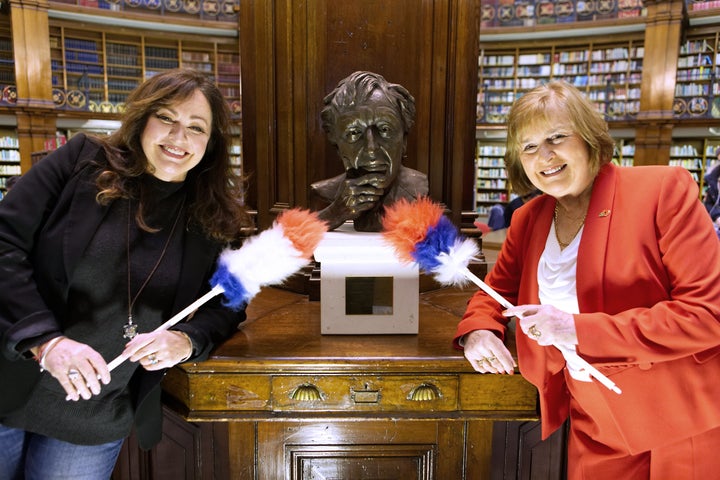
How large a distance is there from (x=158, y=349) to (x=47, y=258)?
33 cm

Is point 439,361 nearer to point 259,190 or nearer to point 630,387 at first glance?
point 630,387

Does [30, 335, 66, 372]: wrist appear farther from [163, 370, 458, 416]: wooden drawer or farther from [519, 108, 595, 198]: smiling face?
[519, 108, 595, 198]: smiling face

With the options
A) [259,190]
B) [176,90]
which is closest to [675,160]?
[259,190]

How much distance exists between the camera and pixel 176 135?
1274 mm

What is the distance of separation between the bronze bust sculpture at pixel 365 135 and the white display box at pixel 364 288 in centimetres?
16

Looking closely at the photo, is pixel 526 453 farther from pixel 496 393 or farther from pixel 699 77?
pixel 699 77

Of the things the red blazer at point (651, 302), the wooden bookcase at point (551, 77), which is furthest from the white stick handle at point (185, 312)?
the wooden bookcase at point (551, 77)

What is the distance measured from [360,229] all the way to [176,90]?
827mm

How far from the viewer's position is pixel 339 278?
156 cm

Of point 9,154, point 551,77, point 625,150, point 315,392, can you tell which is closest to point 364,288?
point 315,392

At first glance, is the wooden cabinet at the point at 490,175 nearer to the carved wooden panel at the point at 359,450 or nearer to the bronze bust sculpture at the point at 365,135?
the bronze bust sculpture at the point at 365,135

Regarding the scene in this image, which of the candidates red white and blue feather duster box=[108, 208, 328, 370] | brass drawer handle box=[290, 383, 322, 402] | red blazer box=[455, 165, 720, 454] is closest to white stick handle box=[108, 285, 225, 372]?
red white and blue feather duster box=[108, 208, 328, 370]

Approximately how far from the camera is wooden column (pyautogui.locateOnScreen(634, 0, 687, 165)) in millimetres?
8867

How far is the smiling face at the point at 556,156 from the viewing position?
3.69 feet
